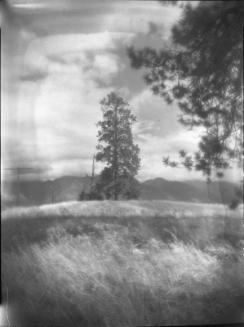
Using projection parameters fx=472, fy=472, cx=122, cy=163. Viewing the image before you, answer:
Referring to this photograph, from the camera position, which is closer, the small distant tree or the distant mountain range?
the distant mountain range

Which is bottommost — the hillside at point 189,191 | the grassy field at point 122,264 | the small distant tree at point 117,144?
the grassy field at point 122,264

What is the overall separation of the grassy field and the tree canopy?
0.35m

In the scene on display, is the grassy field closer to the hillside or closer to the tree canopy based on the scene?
the hillside

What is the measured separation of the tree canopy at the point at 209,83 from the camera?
278 cm

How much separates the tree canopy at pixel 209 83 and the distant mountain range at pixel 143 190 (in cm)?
10

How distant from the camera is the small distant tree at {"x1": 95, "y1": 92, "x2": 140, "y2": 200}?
2.77 m

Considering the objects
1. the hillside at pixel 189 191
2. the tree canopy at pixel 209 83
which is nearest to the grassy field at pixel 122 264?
the hillside at pixel 189 191

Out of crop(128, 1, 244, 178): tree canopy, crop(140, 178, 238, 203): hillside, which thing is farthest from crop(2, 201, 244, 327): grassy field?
crop(128, 1, 244, 178): tree canopy

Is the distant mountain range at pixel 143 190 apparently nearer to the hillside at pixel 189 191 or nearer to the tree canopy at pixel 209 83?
the hillside at pixel 189 191

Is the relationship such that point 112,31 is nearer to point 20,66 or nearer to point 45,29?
point 45,29

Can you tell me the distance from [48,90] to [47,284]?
1.11 m

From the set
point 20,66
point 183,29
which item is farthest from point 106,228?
point 183,29

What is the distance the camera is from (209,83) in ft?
9.23

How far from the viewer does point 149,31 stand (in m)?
2.72
